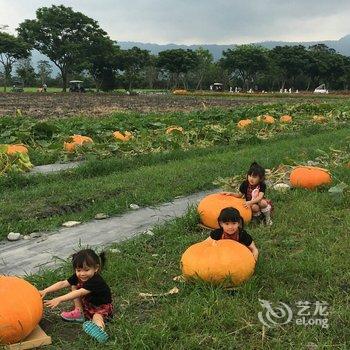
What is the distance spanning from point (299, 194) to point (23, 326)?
4918 mm

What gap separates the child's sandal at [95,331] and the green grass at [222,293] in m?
0.05

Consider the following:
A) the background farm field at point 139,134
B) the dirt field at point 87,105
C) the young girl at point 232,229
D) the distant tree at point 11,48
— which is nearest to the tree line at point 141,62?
the distant tree at point 11,48

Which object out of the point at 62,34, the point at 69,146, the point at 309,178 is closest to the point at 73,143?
the point at 69,146

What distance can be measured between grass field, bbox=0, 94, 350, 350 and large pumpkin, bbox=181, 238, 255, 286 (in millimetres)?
95

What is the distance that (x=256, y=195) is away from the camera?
20.4 feet

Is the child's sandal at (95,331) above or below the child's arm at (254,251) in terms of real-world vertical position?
below

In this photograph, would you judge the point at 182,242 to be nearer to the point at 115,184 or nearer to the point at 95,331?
the point at 95,331

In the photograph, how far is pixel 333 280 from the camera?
4.43 m

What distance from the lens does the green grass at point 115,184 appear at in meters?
6.97

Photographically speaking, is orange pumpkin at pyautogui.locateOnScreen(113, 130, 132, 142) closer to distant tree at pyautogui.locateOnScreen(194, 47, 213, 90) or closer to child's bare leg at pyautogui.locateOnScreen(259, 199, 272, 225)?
child's bare leg at pyautogui.locateOnScreen(259, 199, 272, 225)

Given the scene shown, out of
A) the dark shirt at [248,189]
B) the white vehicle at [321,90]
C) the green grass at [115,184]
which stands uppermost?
the dark shirt at [248,189]

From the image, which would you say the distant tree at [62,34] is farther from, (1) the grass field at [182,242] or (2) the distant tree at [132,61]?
(1) the grass field at [182,242]

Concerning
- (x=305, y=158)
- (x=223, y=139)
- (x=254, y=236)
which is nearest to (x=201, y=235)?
(x=254, y=236)

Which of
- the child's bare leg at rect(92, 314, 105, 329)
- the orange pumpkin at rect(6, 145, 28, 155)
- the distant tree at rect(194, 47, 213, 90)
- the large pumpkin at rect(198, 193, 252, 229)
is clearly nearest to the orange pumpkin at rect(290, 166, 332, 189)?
the large pumpkin at rect(198, 193, 252, 229)
